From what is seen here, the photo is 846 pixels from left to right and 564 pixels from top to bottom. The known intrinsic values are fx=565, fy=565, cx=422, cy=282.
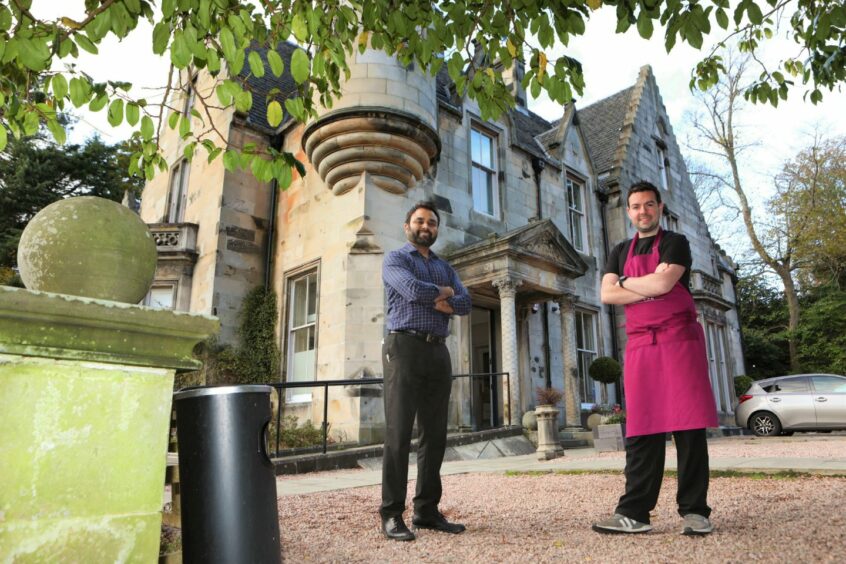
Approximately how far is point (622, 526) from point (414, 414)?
4.02 feet

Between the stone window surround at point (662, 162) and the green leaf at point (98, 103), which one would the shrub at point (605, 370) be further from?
the green leaf at point (98, 103)

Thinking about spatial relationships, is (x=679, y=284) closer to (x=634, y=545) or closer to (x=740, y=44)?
(x=634, y=545)

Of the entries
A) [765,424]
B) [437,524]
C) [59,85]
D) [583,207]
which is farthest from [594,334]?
[59,85]

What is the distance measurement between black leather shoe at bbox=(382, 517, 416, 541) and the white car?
1249 centimetres

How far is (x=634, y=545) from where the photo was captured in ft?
8.75

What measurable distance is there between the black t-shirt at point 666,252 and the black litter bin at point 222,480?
2.12 m

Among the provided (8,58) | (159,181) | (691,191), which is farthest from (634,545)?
(691,191)

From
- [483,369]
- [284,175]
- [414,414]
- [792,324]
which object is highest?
[792,324]

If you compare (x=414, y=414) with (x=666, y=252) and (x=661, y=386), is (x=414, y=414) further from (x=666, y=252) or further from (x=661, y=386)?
(x=666, y=252)

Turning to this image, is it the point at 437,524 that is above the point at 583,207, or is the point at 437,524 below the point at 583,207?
below

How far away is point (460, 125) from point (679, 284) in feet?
33.6

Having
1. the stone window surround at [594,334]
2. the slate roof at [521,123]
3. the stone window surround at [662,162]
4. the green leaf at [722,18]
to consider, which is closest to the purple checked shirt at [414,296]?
the green leaf at [722,18]

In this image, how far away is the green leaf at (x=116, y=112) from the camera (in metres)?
3.25

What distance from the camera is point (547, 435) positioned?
837 cm
